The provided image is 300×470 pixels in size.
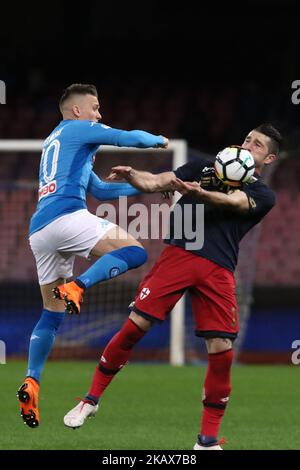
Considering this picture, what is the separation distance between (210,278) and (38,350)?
132cm

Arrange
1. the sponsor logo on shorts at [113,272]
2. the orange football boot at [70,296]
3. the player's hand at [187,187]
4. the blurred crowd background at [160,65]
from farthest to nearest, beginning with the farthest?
the blurred crowd background at [160,65]
the sponsor logo on shorts at [113,272]
the orange football boot at [70,296]
the player's hand at [187,187]

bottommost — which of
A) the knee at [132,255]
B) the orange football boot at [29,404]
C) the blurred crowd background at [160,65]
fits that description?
the orange football boot at [29,404]

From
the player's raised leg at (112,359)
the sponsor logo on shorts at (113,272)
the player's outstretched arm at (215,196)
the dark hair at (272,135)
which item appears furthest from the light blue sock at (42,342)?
the dark hair at (272,135)

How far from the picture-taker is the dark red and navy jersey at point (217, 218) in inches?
259

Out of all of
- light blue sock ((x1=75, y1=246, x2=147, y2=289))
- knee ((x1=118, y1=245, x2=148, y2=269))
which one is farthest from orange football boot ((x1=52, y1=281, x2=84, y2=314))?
knee ((x1=118, y1=245, x2=148, y2=269))

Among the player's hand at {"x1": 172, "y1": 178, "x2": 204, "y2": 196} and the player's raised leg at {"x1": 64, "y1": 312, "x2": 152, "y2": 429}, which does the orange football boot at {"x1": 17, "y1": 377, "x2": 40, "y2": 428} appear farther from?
the player's hand at {"x1": 172, "y1": 178, "x2": 204, "y2": 196}

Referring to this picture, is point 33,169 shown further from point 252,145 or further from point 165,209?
point 252,145

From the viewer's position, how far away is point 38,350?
7.07 metres

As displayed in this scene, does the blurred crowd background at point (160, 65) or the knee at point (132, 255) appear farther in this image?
the blurred crowd background at point (160, 65)

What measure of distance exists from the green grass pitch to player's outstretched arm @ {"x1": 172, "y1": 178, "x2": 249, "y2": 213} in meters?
1.50

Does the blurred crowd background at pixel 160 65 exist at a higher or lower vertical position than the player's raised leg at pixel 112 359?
higher

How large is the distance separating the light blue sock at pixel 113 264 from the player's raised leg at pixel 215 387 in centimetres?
72

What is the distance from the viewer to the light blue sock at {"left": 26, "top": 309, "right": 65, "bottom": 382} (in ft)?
23.0

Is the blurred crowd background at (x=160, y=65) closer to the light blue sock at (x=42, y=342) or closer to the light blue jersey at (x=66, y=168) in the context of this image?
the light blue sock at (x=42, y=342)
